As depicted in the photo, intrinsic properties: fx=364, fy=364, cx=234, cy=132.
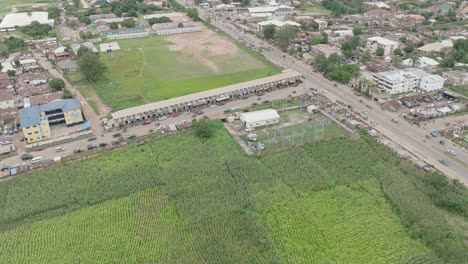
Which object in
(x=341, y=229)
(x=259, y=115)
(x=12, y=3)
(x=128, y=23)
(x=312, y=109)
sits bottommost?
(x=341, y=229)

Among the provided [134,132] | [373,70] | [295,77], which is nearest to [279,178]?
[134,132]

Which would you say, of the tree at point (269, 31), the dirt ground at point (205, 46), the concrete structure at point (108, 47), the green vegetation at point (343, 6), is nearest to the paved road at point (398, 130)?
the tree at point (269, 31)

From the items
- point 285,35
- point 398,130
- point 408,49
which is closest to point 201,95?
point 398,130

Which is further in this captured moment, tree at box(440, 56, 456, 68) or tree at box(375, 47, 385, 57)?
tree at box(375, 47, 385, 57)

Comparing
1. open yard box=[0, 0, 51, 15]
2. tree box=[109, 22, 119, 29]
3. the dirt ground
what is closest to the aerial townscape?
the dirt ground

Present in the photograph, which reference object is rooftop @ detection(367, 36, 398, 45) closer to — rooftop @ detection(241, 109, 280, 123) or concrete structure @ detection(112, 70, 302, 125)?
concrete structure @ detection(112, 70, 302, 125)

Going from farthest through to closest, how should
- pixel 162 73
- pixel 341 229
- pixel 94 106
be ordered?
pixel 162 73 → pixel 94 106 → pixel 341 229

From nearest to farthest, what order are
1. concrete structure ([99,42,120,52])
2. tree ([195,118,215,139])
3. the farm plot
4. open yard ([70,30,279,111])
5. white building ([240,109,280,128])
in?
1. the farm plot
2. tree ([195,118,215,139])
3. white building ([240,109,280,128])
4. open yard ([70,30,279,111])
5. concrete structure ([99,42,120,52])

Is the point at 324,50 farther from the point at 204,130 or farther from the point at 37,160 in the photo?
the point at 37,160
